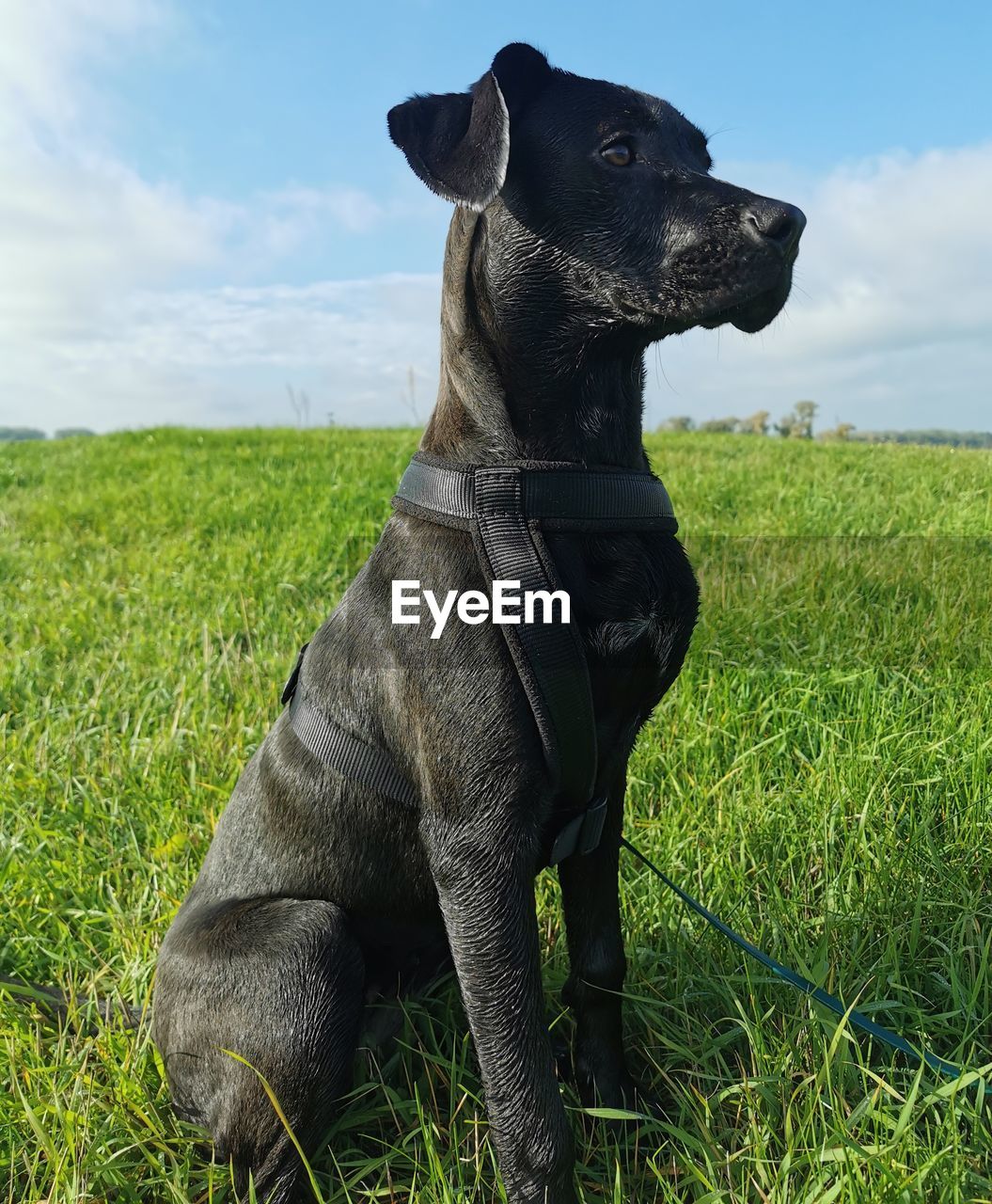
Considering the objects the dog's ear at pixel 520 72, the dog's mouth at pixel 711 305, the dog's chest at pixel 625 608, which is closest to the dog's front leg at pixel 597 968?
the dog's chest at pixel 625 608

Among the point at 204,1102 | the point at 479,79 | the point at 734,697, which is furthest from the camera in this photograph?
the point at 734,697

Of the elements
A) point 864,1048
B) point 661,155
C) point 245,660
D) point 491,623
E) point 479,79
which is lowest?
point 864,1048

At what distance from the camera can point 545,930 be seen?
2643 millimetres

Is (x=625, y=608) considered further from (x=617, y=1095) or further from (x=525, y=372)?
(x=617, y=1095)

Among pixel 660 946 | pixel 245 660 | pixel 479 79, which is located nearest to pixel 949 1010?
pixel 660 946

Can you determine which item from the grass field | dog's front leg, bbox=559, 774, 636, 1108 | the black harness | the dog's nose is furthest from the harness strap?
the grass field

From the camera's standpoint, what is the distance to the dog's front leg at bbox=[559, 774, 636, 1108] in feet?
6.82

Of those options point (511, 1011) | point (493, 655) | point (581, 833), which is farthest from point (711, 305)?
point (511, 1011)

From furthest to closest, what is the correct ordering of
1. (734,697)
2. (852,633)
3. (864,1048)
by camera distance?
(852,633)
(734,697)
(864,1048)

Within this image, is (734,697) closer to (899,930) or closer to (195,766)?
(899,930)

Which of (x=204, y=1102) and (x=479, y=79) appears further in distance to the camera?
(x=204, y=1102)

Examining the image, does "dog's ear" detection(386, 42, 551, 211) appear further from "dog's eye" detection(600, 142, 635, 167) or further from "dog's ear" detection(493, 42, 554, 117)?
"dog's eye" detection(600, 142, 635, 167)

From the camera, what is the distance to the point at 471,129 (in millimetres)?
1761

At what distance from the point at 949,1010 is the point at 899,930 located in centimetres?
21
